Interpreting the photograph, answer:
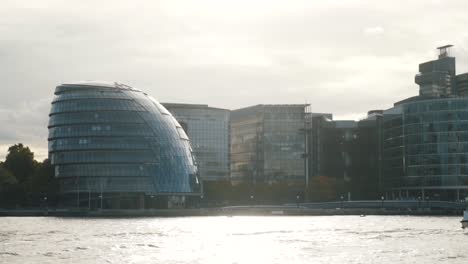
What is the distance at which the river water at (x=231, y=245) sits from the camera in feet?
254

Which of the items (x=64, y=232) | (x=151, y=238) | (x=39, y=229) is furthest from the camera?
(x=39, y=229)

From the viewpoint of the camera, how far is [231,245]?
94062 mm

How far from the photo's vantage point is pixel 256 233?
11581 cm

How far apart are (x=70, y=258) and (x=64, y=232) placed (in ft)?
124

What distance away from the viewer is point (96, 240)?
3885 inches

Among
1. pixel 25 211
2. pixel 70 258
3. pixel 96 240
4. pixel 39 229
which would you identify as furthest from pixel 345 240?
pixel 25 211

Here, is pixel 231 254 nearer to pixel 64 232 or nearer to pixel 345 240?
pixel 345 240

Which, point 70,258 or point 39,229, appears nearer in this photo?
point 70,258

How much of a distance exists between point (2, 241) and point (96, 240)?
10474 mm

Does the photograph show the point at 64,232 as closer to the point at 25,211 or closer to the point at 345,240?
the point at 345,240

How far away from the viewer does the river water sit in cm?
7756

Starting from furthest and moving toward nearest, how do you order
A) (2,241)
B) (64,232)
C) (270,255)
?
(64,232) → (2,241) → (270,255)

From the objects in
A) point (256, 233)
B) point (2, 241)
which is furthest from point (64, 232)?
point (256, 233)

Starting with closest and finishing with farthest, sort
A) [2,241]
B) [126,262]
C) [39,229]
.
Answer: [126,262], [2,241], [39,229]
